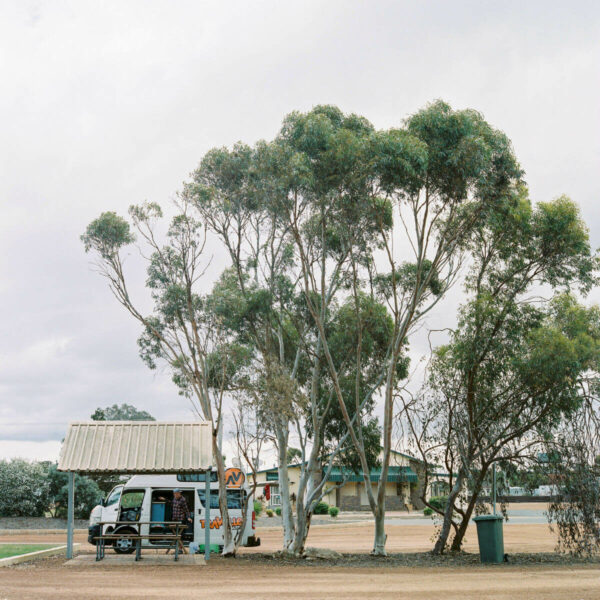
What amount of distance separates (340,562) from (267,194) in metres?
9.79

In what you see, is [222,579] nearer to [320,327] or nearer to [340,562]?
[340,562]

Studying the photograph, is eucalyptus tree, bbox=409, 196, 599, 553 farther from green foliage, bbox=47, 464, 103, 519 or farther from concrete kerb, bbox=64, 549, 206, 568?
green foliage, bbox=47, 464, 103, 519

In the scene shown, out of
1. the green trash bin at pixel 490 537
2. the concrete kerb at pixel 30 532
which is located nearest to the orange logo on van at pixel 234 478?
the green trash bin at pixel 490 537

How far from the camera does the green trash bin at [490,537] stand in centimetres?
2011

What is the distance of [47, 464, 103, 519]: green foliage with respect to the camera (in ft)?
121

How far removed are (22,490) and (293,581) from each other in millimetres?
24941

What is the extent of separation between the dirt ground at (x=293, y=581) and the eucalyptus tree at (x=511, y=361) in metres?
3.32

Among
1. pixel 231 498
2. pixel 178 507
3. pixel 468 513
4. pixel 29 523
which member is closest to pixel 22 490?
pixel 29 523

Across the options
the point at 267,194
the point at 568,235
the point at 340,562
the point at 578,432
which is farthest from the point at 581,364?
the point at 267,194

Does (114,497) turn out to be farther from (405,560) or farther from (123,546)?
(405,560)

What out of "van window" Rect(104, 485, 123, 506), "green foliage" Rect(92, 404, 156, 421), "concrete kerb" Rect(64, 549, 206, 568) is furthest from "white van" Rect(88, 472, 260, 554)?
"green foliage" Rect(92, 404, 156, 421)

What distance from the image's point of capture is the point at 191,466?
1906 centimetres

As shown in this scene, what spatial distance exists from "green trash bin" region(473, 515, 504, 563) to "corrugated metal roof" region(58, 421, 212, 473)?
23.7 feet

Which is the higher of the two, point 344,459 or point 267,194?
point 267,194
